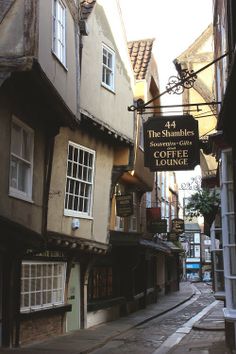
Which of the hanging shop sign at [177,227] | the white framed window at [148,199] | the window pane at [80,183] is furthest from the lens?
the hanging shop sign at [177,227]

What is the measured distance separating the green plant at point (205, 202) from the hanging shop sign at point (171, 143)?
133cm

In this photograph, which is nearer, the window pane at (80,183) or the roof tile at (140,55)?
the window pane at (80,183)

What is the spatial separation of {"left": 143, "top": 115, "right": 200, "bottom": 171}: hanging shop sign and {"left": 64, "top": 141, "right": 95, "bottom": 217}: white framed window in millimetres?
3386

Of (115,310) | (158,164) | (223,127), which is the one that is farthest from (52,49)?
(115,310)

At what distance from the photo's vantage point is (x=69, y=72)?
1317 centimetres

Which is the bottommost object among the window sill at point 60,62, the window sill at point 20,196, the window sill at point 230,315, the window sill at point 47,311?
the window sill at point 47,311

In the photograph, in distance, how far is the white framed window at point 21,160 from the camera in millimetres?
11555

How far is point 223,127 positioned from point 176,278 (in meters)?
35.5

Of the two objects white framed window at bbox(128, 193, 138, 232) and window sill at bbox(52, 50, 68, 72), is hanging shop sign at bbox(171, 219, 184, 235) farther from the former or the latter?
window sill at bbox(52, 50, 68, 72)

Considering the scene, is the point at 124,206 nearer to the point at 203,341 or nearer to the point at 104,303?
the point at 104,303

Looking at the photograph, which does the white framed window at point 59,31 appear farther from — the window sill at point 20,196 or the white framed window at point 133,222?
the white framed window at point 133,222

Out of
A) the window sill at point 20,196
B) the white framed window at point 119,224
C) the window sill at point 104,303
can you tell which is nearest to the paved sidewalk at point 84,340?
the window sill at point 104,303

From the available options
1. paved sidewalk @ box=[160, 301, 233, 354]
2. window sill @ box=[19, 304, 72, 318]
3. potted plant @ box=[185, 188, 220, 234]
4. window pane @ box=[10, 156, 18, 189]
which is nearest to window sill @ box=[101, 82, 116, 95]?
potted plant @ box=[185, 188, 220, 234]

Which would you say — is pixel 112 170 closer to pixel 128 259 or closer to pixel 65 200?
pixel 65 200
